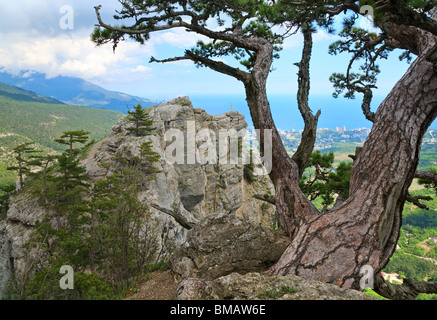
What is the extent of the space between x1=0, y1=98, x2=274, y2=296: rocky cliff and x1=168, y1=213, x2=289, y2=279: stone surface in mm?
10728

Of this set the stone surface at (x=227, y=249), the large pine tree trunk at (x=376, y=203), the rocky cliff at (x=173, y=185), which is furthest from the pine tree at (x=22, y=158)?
the large pine tree trunk at (x=376, y=203)

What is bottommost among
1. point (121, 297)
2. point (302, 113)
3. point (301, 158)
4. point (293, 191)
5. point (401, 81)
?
point (121, 297)

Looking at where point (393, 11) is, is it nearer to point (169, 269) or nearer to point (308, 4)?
point (308, 4)

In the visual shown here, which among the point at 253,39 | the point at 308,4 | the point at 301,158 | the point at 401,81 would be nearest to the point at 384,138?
the point at 401,81

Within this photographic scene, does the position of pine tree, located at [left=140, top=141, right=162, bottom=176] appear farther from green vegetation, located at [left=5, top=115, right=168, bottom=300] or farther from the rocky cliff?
the rocky cliff

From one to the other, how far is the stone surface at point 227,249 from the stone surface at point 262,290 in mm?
1340

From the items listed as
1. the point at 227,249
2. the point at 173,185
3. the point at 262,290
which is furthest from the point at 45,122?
the point at 262,290

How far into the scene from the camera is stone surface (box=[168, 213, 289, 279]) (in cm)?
442

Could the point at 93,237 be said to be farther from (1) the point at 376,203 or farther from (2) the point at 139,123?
(2) the point at 139,123

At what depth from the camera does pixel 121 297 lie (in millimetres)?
4406

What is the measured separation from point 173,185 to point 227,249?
20011 millimetres

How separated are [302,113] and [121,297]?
4835 mm

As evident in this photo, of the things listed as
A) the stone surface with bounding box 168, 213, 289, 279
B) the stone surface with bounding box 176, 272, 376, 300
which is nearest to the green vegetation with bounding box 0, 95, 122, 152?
the stone surface with bounding box 168, 213, 289, 279

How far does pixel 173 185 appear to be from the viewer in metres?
24.1
